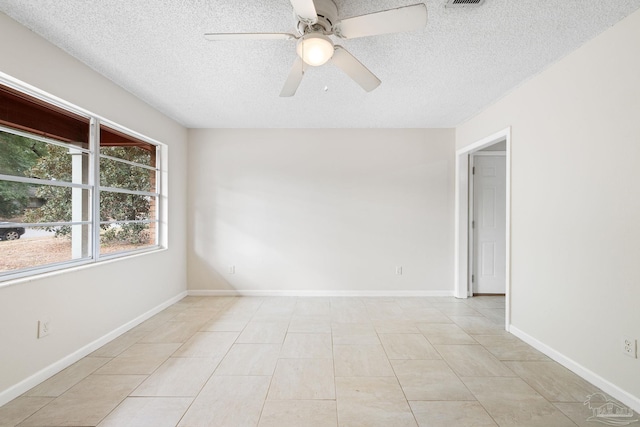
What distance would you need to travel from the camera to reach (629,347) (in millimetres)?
1972

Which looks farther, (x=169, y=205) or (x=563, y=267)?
(x=169, y=205)

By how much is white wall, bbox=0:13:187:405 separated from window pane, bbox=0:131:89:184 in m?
0.42

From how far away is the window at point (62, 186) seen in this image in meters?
2.15

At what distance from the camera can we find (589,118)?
227 cm

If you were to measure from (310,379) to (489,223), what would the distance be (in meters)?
3.73

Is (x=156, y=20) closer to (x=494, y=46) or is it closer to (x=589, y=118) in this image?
(x=494, y=46)

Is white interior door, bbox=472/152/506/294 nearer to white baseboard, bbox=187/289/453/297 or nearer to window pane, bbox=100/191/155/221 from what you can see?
white baseboard, bbox=187/289/453/297

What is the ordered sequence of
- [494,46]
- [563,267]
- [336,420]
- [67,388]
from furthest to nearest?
[563,267]
[494,46]
[67,388]
[336,420]

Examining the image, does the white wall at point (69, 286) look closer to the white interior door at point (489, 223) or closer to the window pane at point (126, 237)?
the window pane at point (126, 237)

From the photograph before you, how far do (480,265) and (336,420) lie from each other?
3.70m

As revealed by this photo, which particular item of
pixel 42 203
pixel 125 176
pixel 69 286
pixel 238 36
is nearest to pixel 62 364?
pixel 69 286

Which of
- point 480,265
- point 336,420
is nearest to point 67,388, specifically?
point 336,420

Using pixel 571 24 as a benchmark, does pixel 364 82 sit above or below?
below
